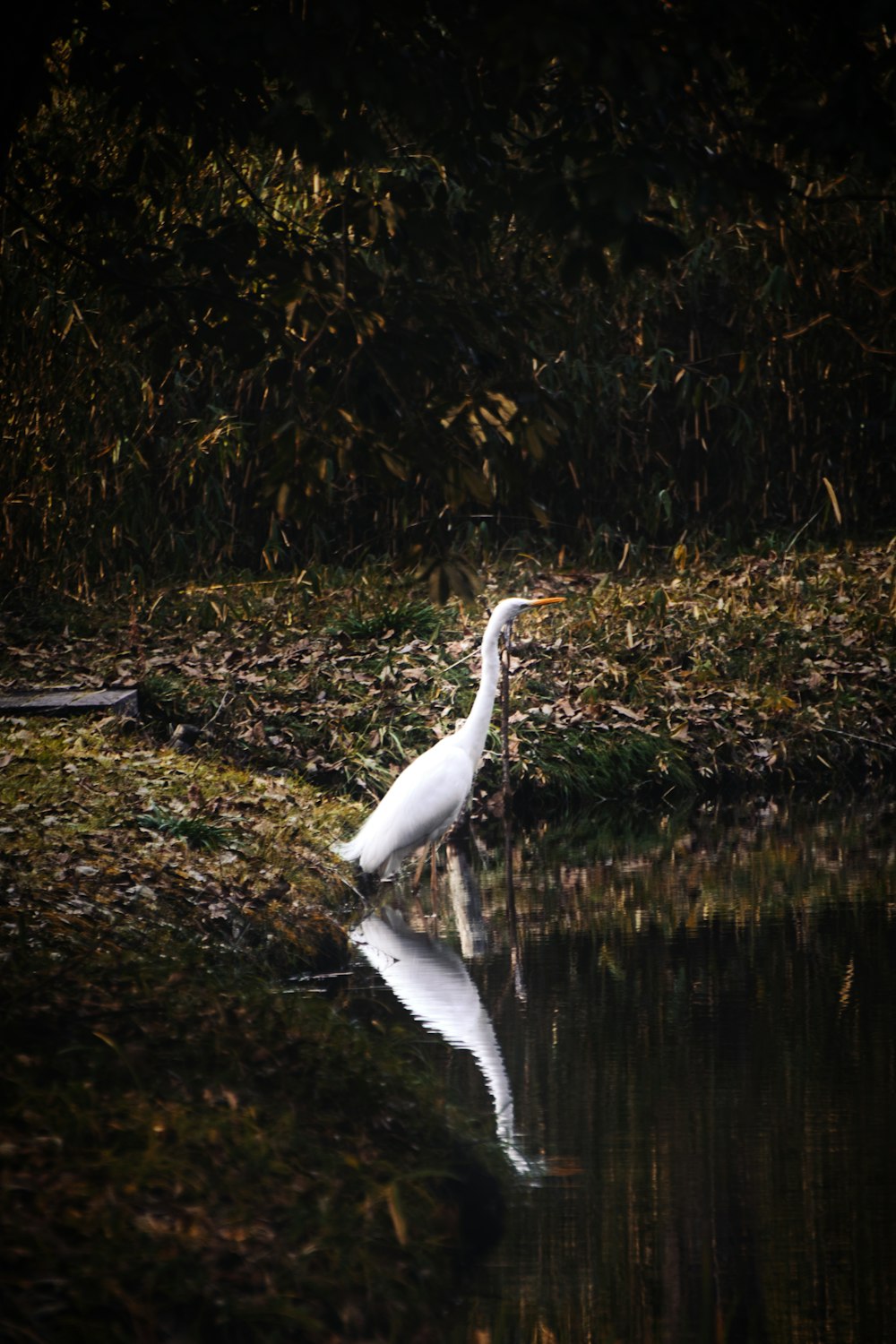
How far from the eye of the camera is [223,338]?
5715 millimetres

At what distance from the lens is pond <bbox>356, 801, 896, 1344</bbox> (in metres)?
3.41

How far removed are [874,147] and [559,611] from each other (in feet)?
29.3

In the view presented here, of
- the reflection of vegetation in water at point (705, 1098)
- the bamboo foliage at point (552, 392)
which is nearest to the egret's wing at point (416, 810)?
the reflection of vegetation in water at point (705, 1098)

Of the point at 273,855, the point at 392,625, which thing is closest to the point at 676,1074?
the point at 273,855

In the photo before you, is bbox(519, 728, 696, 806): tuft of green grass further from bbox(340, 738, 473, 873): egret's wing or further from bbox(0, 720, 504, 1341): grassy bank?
A: bbox(0, 720, 504, 1341): grassy bank

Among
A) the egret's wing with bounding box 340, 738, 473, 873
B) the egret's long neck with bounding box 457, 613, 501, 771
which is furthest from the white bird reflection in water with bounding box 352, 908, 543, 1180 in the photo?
the egret's long neck with bounding box 457, 613, 501, 771

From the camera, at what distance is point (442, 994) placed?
5.87 meters

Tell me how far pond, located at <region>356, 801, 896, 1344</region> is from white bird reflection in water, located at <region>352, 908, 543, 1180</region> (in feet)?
0.04

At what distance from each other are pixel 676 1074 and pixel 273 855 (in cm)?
277

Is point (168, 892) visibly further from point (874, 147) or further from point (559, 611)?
point (559, 611)

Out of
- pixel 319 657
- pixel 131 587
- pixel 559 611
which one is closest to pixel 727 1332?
pixel 319 657

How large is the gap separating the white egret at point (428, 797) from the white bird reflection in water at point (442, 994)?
0.33 m

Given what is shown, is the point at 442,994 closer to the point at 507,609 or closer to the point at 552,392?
the point at 507,609

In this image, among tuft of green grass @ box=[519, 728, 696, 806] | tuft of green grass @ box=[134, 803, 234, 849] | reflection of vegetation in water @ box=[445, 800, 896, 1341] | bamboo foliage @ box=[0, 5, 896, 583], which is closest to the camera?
reflection of vegetation in water @ box=[445, 800, 896, 1341]
